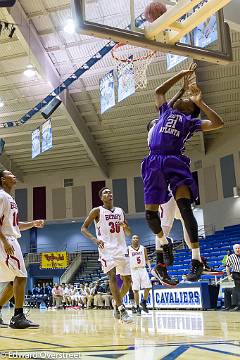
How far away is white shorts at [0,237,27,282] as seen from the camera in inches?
198

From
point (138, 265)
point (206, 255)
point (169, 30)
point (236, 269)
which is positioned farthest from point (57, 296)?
point (169, 30)

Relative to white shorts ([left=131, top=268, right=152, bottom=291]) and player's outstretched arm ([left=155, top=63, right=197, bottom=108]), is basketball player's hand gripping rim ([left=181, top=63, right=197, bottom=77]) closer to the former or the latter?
player's outstretched arm ([left=155, top=63, right=197, bottom=108])

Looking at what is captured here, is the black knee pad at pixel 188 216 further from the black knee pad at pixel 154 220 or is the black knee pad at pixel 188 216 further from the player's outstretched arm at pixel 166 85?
the player's outstretched arm at pixel 166 85

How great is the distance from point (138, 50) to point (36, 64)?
3908mm

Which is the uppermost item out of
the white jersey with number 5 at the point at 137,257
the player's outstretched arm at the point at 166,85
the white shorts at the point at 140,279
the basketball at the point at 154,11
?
the basketball at the point at 154,11

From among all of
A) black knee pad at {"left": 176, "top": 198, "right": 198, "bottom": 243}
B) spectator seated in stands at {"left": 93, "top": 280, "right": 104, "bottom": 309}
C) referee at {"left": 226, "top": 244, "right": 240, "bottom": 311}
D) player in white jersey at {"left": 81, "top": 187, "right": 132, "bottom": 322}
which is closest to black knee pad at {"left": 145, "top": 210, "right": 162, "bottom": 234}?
black knee pad at {"left": 176, "top": 198, "right": 198, "bottom": 243}

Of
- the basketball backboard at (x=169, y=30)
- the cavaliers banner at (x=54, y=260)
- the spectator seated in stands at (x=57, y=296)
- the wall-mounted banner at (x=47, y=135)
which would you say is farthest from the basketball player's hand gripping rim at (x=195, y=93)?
the cavaliers banner at (x=54, y=260)

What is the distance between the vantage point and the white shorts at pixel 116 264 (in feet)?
20.1

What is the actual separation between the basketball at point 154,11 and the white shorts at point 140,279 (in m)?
7.04

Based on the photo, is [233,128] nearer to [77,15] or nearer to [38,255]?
[38,255]

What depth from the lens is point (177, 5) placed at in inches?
160

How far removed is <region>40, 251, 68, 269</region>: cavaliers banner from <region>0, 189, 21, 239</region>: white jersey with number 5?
2231 centimetres

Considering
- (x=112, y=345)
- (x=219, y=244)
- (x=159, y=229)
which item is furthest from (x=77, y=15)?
(x=219, y=244)

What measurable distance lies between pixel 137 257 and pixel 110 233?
4197 millimetres
